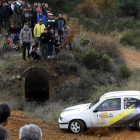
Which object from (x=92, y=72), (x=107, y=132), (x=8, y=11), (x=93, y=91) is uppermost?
(x=8, y=11)

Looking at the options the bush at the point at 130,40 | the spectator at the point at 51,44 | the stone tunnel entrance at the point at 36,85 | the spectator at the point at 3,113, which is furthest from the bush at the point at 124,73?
the spectator at the point at 3,113

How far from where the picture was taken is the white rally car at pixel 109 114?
795 centimetres

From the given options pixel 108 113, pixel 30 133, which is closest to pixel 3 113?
pixel 30 133

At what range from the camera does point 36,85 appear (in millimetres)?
16734

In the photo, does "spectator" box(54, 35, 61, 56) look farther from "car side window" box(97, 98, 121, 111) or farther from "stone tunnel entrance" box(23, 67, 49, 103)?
"car side window" box(97, 98, 121, 111)

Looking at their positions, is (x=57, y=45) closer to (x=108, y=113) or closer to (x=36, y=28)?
(x=36, y=28)

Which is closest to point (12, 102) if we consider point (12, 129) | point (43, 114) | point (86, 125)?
point (43, 114)

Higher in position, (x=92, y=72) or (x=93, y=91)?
(x=92, y=72)

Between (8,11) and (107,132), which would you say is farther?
(8,11)

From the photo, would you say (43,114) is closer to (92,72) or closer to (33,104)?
(33,104)

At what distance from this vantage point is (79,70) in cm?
1526

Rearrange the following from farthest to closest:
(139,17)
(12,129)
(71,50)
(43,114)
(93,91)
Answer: (139,17), (71,50), (93,91), (43,114), (12,129)

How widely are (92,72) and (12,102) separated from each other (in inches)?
228

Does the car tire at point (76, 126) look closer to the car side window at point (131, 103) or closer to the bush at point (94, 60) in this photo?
the car side window at point (131, 103)
